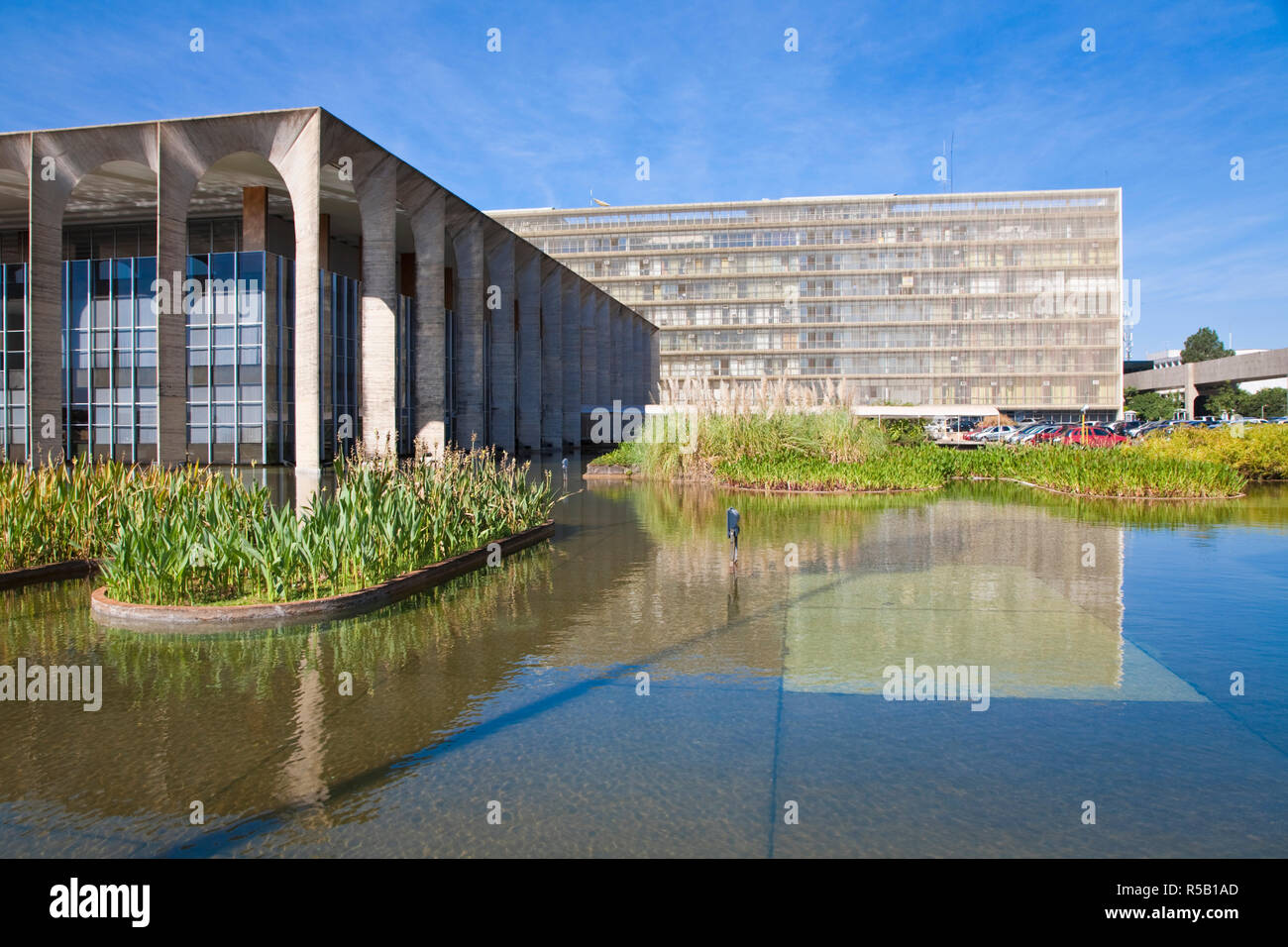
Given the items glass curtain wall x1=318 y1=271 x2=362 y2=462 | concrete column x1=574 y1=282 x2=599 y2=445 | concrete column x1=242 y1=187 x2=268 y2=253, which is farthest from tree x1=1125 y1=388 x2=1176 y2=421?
concrete column x1=242 y1=187 x2=268 y2=253

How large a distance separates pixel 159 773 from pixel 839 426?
71.2 ft

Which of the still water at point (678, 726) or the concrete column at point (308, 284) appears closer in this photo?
the still water at point (678, 726)

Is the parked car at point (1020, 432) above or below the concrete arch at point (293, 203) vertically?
below

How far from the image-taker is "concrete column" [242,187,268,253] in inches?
1108

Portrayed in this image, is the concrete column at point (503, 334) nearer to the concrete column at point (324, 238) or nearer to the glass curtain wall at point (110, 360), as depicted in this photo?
the concrete column at point (324, 238)

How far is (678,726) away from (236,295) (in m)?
27.7

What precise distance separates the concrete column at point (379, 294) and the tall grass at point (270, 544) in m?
14.2

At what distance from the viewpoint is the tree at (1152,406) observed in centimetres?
8262

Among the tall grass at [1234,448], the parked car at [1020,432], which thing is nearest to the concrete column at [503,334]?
the tall grass at [1234,448]

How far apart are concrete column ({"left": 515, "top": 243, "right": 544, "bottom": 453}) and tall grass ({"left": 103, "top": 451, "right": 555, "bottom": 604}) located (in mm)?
30847

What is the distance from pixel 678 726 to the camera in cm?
558

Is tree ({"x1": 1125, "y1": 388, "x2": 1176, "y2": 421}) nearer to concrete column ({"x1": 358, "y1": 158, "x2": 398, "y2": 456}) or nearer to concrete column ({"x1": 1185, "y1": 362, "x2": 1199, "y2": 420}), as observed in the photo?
concrete column ({"x1": 1185, "y1": 362, "x2": 1199, "y2": 420})

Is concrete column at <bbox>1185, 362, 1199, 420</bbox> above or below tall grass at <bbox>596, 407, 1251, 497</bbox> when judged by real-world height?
above

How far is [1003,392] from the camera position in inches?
3150
